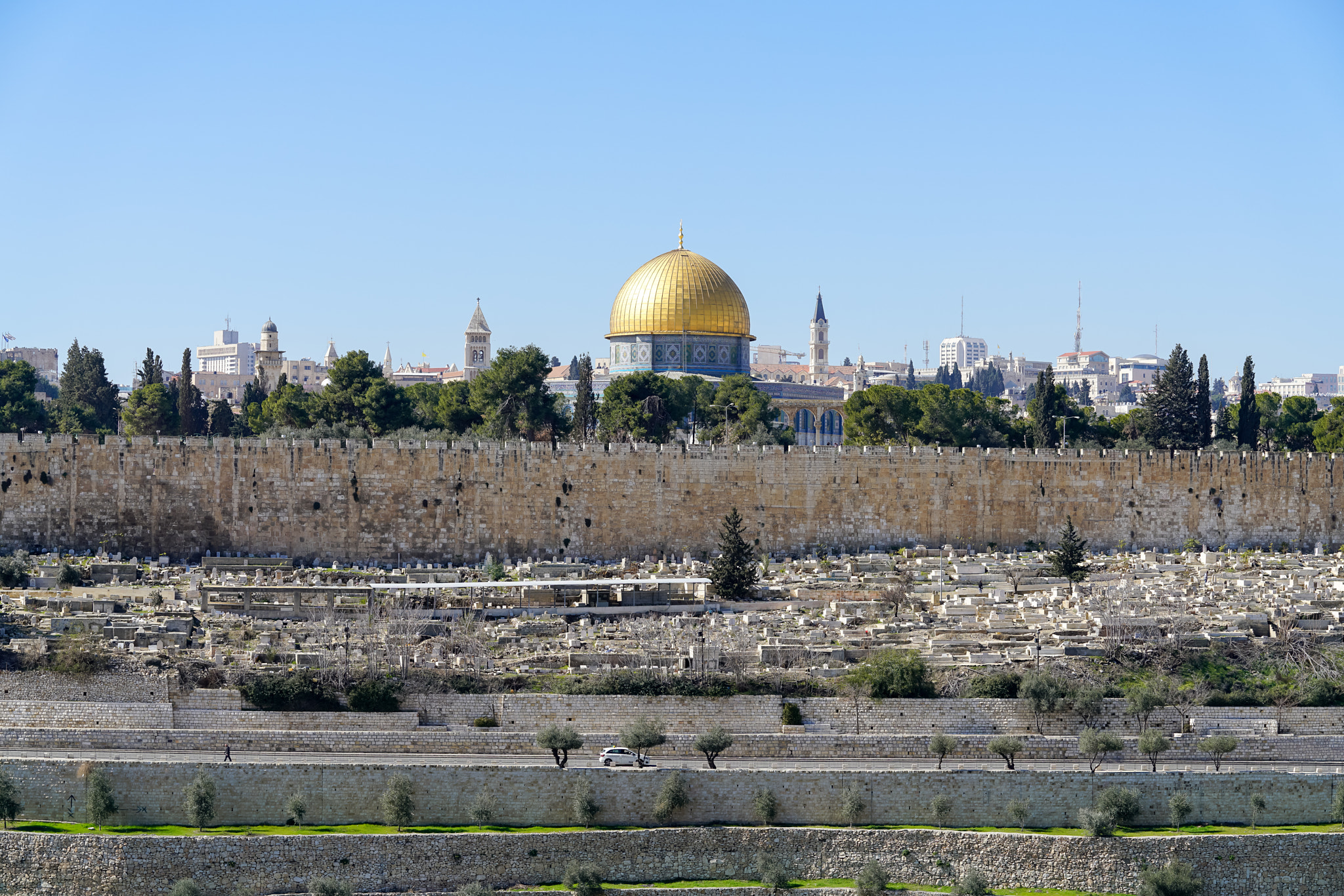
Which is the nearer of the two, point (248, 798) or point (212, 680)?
point (248, 798)

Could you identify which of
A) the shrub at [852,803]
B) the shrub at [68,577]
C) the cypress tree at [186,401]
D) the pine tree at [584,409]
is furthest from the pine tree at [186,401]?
the shrub at [852,803]

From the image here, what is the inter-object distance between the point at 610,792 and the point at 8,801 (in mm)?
→ 6907

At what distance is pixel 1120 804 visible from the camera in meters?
22.4

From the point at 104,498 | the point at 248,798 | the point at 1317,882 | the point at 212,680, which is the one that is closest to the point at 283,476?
the point at 104,498

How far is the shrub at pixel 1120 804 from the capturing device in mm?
22406

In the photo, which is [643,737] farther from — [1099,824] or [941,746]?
[1099,824]

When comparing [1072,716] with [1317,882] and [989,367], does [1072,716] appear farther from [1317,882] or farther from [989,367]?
[989,367]

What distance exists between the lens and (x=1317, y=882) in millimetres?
22219

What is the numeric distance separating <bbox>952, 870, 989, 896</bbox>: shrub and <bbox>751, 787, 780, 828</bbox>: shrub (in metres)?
2.25

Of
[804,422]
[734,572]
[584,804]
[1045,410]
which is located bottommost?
[584,804]

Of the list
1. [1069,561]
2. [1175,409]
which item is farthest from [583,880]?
[1175,409]

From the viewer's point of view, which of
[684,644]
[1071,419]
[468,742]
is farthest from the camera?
[1071,419]

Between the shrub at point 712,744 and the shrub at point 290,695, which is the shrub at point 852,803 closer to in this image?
the shrub at point 712,744

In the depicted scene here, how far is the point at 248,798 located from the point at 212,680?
319 cm
